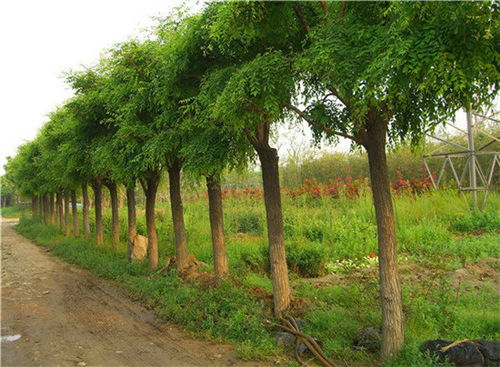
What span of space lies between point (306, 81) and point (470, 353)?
4055 mm

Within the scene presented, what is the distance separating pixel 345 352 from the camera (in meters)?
5.56

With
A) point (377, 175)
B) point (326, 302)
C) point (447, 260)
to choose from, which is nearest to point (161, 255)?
point (326, 302)

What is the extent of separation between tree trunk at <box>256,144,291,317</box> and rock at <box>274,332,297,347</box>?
946 millimetres

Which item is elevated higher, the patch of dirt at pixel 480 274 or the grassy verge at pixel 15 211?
the grassy verge at pixel 15 211

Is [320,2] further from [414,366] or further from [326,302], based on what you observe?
[326,302]

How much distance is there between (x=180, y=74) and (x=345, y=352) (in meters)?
5.38

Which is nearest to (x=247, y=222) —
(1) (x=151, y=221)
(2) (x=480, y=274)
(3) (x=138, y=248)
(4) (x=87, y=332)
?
(3) (x=138, y=248)

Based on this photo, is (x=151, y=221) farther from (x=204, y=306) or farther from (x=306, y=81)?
(x=306, y=81)

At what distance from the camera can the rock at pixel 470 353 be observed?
4.66 meters

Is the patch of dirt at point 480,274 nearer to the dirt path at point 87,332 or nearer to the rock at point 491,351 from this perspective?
the rock at point 491,351

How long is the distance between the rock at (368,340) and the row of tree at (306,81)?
372mm

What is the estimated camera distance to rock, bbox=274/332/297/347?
6.14 meters

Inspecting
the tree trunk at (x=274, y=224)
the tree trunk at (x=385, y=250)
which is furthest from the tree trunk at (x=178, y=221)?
the tree trunk at (x=385, y=250)

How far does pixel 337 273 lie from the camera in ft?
33.1
